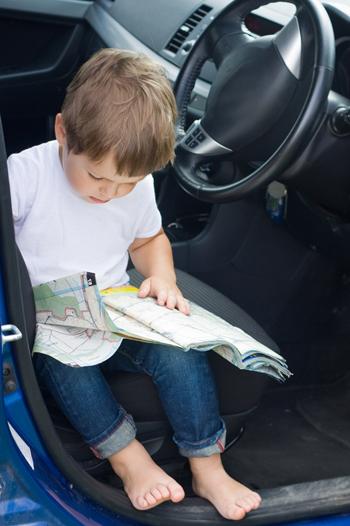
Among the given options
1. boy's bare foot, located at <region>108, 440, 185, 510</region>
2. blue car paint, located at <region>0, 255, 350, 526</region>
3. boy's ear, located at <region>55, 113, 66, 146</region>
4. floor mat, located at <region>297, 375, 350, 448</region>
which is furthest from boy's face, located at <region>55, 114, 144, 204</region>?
floor mat, located at <region>297, 375, 350, 448</region>

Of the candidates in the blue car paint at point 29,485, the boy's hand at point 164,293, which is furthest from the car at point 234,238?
the boy's hand at point 164,293

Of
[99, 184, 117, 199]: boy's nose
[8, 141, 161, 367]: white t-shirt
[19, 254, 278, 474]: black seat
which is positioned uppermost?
[99, 184, 117, 199]: boy's nose

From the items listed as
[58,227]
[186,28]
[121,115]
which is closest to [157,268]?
[58,227]

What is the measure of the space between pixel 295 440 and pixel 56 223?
69cm

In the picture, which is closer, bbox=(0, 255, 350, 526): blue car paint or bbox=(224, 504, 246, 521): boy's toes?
bbox=(0, 255, 350, 526): blue car paint

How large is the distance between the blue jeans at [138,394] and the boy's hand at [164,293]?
0.27ft

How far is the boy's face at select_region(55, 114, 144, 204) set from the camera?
1.18 m

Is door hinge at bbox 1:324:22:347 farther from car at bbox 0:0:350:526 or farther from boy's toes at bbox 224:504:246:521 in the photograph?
boy's toes at bbox 224:504:246:521

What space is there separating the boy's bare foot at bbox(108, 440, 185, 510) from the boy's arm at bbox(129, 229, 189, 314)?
22cm

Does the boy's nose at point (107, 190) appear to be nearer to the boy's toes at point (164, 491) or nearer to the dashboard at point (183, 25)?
the boy's toes at point (164, 491)

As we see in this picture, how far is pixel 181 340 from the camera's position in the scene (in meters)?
1.18

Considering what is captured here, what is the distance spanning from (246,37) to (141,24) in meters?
0.68

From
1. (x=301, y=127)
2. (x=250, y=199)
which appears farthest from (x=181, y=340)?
(x=250, y=199)

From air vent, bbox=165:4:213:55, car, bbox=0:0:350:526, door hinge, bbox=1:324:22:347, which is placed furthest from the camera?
air vent, bbox=165:4:213:55
